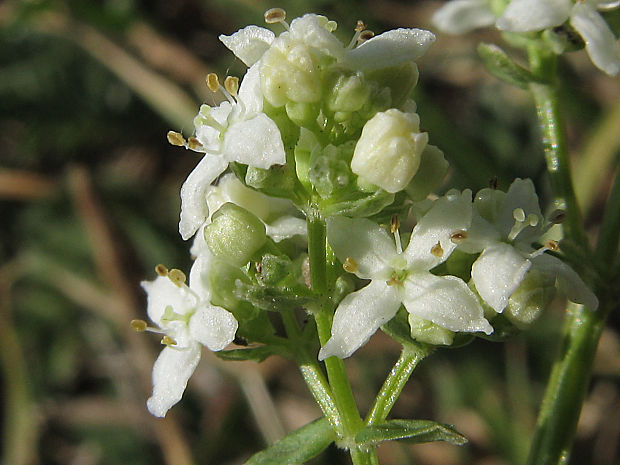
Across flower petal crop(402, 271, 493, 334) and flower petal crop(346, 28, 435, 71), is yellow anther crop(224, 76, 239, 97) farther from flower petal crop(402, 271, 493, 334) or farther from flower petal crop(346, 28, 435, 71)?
flower petal crop(402, 271, 493, 334)

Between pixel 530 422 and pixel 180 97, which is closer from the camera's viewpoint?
pixel 530 422

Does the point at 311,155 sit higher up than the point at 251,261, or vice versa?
the point at 311,155

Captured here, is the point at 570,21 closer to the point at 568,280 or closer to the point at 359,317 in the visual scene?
the point at 568,280

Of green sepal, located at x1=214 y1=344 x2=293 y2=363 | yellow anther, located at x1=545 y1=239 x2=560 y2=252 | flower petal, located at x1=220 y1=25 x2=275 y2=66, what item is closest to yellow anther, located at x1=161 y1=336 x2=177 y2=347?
green sepal, located at x1=214 y1=344 x2=293 y2=363

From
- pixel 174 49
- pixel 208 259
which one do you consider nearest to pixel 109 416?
pixel 174 49

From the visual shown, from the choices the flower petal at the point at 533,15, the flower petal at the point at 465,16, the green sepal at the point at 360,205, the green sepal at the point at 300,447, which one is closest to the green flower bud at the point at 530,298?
the green sepal at the point at 360,205

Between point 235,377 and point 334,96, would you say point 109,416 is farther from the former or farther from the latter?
point 334,96

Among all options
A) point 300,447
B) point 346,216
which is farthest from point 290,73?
point 300,447
